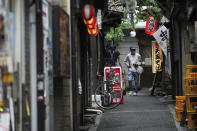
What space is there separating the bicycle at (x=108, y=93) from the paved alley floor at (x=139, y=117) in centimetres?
34

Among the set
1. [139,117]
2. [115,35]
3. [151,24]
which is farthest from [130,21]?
[139,117]

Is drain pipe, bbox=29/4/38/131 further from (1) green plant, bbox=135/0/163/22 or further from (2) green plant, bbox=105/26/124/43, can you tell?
(2) green plant, bbox=105/26/124/43

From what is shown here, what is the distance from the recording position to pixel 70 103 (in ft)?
38.9

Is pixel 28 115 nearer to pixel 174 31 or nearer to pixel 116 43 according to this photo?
pixel 174 31

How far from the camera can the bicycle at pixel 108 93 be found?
57.9ft

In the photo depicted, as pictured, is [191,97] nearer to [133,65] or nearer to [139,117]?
[139,117]

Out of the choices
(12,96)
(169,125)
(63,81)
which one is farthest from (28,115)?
(169,125)

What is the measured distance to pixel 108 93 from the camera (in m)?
18.0

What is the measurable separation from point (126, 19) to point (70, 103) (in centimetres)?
1505

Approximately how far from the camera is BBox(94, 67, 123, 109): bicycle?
57.9ft

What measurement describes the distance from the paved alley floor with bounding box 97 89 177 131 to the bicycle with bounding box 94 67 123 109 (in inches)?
13.4

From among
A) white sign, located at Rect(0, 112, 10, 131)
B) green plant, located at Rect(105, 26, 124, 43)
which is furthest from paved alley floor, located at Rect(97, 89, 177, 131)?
green plant, located at Rect(105, 26, 124, 43)

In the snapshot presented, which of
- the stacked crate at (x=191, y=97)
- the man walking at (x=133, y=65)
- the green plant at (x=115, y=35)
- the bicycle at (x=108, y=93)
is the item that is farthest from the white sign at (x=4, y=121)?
the green plant at (x=115, y=35)

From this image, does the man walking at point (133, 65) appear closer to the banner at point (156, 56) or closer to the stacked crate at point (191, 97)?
the banner at point (156, 56)
